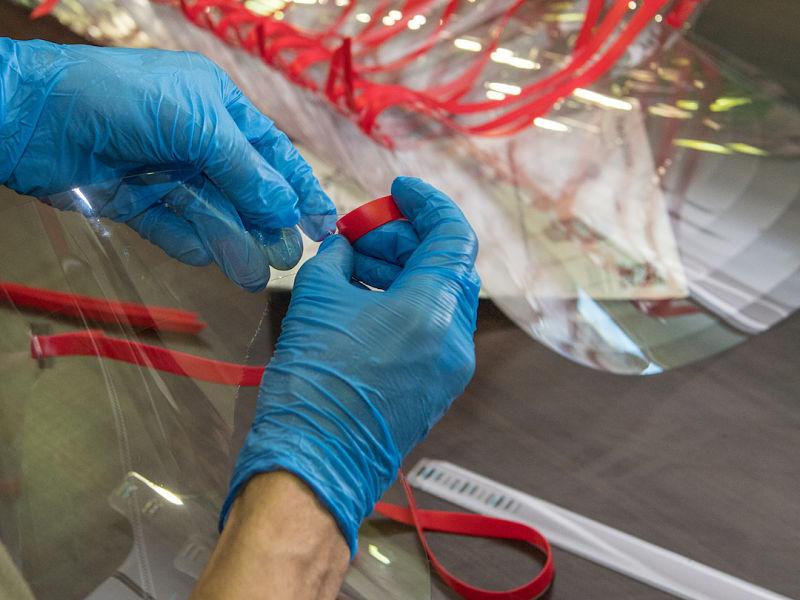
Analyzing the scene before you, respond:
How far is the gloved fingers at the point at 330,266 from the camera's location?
569mm

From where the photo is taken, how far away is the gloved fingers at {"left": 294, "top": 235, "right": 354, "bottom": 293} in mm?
569

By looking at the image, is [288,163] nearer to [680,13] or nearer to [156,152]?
[156,152]

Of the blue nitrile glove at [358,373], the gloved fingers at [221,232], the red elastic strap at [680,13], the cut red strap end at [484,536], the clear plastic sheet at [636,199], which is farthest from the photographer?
the red elastic strap at [680,13]

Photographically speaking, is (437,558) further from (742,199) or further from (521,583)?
(742,199)

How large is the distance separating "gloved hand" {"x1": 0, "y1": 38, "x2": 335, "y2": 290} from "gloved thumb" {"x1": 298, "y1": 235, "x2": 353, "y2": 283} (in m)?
0.04

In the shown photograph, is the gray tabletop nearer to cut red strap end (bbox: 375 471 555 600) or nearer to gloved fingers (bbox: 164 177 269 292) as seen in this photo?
cut red strap end (bbox: 375 471 555 600)

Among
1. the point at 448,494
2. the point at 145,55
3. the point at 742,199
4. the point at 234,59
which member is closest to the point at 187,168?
the point at 145,55

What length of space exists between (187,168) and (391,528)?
0.37 metres

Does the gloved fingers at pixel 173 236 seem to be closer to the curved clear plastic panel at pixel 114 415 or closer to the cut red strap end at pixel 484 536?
the curved clear plastic panel at pixel 114 415

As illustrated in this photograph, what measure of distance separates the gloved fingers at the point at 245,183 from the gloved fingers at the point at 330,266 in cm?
6

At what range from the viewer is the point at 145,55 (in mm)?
708

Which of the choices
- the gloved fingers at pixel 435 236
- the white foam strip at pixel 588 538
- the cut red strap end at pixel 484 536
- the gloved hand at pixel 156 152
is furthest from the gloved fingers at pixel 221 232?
the white foam strip at pixel 588 538

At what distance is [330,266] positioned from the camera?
0.58 metres

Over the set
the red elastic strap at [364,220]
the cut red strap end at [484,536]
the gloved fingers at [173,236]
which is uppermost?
the red elastic strap at [364,220]
